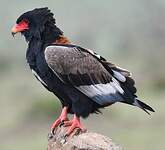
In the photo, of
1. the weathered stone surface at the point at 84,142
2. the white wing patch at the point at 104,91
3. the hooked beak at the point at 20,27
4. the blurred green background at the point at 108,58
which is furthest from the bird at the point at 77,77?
the blurred green background at the point at 108,58

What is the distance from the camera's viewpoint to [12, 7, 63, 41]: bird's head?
428 inches

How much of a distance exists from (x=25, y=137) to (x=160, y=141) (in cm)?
404

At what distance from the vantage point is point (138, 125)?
69.5 feet

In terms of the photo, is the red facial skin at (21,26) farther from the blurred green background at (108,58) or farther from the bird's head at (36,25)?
the blurred green background at (108,58)

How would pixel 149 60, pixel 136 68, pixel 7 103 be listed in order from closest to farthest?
1. pixel 7 103
2. pixel 136 68
3. pixel 149 60

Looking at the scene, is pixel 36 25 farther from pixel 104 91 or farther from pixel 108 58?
pixel 108 58

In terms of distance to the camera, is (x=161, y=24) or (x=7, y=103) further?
(x=161, y=24)

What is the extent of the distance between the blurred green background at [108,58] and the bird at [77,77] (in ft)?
5.85

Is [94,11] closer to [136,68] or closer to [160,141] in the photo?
[136,68]

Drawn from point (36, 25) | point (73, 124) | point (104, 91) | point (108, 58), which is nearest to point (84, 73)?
point (104, 91)

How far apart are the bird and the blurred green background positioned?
178cm

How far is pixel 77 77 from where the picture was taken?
10.6 m

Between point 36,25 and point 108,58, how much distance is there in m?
30.4

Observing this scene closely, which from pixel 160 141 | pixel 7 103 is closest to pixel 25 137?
pixel 160 141
